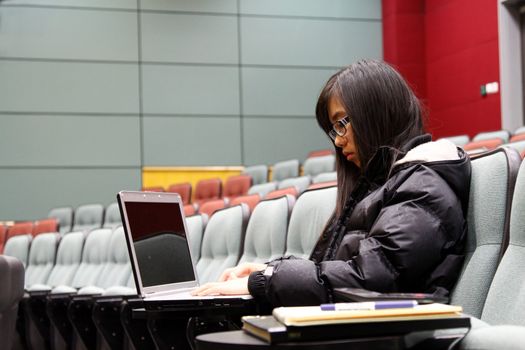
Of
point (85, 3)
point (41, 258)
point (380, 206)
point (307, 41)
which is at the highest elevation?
point (85, 3)

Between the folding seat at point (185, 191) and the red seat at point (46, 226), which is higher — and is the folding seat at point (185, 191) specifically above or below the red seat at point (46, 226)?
A: above

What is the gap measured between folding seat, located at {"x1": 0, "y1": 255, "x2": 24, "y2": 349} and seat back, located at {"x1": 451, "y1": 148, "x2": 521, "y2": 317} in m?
1.22

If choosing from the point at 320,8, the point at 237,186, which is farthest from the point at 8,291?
the point at 320,8

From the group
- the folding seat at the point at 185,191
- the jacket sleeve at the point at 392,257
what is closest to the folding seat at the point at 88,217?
the folding seat at the point at 185,191

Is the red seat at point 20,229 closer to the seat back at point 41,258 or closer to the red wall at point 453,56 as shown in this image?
the seat back at point 41,258

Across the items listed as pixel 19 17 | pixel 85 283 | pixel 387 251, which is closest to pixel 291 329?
pixel 387 251

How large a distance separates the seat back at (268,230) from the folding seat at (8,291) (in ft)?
1.85

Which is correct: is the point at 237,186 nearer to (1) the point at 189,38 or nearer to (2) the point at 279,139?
(2) the point at 279,139

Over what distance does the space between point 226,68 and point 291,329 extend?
522 centimetres

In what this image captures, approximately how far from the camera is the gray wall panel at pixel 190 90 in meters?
5.58

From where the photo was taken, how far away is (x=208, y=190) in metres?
4.63

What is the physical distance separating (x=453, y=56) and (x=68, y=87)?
8.90ft

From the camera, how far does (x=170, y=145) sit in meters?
5.56

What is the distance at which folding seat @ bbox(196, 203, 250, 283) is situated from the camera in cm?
184
